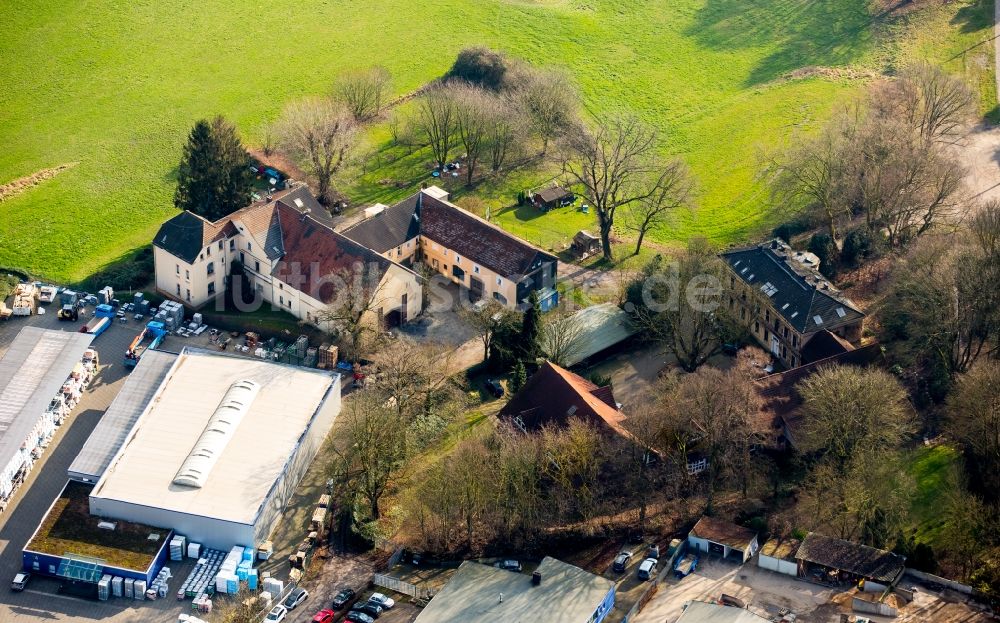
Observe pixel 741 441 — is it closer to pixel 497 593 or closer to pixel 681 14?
pixel 497 593

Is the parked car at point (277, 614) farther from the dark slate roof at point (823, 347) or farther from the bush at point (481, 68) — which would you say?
the bush at point (481, 68)

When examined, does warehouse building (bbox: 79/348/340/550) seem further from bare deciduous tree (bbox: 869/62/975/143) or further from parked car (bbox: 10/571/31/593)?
bare deciduous tree (bbox: 869/62/975/143)

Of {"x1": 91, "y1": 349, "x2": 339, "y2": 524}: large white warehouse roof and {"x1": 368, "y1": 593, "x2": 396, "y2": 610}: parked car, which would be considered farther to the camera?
{"x1": 91, "y1": 349, "x2": 339, "y2": 524}: large white warehouse roof

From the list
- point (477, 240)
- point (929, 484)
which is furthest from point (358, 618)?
point (477, 240)

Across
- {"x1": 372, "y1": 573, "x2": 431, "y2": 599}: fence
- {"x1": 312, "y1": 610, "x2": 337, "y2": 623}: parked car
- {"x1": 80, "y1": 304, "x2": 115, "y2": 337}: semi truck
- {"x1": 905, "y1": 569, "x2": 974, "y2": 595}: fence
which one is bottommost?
{"x1": 312, "y1": 610, "x2": 337, "y2": 623}: parked car

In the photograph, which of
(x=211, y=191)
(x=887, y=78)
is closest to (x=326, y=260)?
(x=211, y=191)

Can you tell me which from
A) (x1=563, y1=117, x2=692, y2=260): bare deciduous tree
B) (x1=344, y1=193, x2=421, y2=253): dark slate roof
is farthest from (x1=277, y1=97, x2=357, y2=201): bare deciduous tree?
(x1=563, y1=117, x2=692, y2=260): bare deciduous tree
